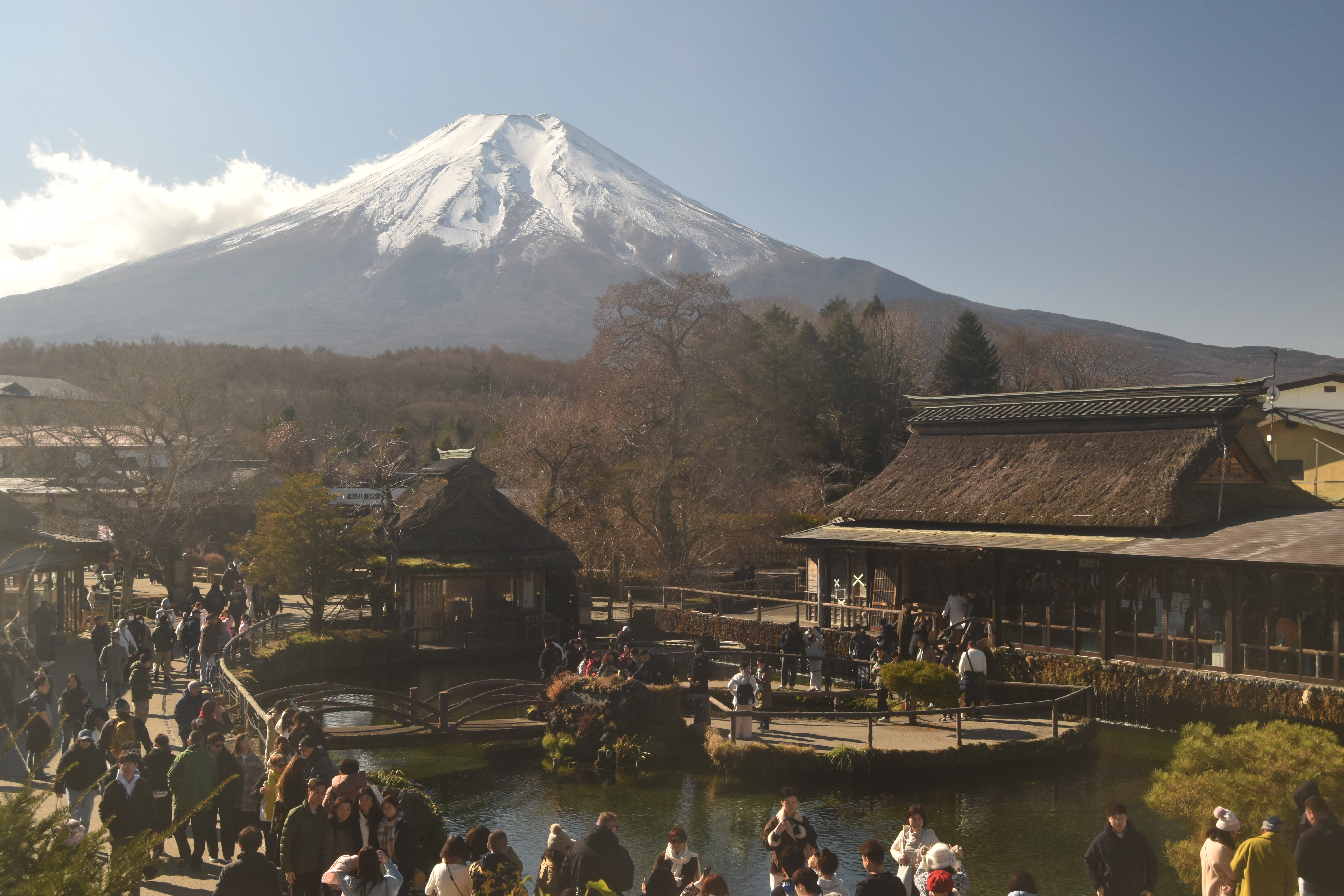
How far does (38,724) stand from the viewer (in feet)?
37.1

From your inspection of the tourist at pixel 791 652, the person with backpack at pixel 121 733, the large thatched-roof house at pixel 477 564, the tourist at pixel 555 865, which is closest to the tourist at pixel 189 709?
the person with backpack at pixel 121 733

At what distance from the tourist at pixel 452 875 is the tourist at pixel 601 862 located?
129cm

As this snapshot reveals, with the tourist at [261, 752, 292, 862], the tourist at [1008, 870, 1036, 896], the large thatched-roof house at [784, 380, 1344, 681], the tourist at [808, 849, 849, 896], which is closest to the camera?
the tourist at [1008, 870, 1036, 896]

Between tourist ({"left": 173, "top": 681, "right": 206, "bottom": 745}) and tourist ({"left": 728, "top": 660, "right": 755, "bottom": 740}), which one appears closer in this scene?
tourist ({"left": 173, "top": 681, "right": 206, "bottom": 745})

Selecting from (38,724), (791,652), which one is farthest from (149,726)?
(791,652)

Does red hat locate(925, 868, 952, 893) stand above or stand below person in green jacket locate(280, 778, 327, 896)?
above

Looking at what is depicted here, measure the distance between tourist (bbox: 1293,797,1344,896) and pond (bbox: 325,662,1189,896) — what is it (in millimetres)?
3674

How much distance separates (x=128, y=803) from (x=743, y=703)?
384 inches

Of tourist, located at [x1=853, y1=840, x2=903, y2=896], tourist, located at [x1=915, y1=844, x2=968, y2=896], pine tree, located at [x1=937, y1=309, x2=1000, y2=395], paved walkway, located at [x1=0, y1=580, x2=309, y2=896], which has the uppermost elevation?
pine tree, located at [x1=937, y1=309, x2=1000, y2=395]

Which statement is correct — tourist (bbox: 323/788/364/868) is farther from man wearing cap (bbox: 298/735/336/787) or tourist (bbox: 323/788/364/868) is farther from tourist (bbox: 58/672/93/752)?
tourist (bbox: 58/672/93/752)

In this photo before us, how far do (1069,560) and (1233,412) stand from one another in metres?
5.11

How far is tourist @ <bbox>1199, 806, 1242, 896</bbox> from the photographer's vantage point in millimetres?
7695

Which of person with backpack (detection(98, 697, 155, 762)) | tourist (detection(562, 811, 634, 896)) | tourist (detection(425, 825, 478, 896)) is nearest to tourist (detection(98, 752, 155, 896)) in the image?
person with backpack (detection(98, 697, 155, 762))

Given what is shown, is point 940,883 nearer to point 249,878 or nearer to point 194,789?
point 249,878
